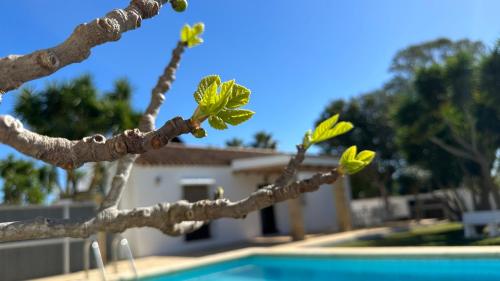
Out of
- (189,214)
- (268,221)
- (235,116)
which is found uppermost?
(235,116)

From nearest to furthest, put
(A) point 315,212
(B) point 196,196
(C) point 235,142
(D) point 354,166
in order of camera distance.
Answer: (D) point 354,166
(B) point 196,196
(A) point 315,212
(C) point 235,142

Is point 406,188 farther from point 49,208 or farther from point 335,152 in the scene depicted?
point 49,208

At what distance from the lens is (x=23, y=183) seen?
26.0m

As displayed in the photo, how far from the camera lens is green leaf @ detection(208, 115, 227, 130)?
197 centimetres

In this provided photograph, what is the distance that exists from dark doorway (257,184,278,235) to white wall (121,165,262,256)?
3.74 feet

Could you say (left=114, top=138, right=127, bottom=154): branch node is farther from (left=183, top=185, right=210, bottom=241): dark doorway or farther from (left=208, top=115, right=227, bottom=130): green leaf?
(left=183, top=185, right=210, bottom=241): dark doorway

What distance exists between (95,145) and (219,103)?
58cm

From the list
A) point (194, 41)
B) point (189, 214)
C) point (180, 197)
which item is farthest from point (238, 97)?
point (180, 197)

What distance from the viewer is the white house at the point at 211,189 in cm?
1708

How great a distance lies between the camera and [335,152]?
36.9 metres

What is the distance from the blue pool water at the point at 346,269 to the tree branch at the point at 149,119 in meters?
7.94

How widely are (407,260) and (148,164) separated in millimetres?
10405

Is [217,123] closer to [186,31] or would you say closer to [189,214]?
[189,214]

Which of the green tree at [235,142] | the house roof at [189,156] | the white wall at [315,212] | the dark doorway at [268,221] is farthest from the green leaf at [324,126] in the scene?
the green tree at [235,142]
